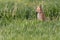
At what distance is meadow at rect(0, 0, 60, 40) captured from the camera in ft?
22.8

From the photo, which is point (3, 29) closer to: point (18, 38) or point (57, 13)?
point (18, 38)

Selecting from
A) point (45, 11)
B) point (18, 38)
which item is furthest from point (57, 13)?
point (18, 38)

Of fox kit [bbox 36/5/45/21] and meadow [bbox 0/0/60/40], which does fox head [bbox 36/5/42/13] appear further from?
meadow [bbox 0/0/60/40]

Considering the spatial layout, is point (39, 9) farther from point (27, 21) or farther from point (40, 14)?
point (27, 21)

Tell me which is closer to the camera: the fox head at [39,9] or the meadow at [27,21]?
the meadow at [27,21]

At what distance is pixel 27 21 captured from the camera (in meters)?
7.89

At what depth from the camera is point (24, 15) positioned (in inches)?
335

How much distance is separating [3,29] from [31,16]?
138 cm

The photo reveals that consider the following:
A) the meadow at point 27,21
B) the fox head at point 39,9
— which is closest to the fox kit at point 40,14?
the fox head at point 39,9

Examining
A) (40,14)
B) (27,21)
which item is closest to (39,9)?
(40,14)

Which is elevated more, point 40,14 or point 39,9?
point 39,9

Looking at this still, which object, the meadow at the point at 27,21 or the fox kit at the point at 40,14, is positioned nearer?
the meadow at the point at 27,21

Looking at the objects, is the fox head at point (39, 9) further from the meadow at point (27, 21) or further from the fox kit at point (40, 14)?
the meadow at point (27, 21)

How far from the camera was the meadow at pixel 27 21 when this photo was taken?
695cm
